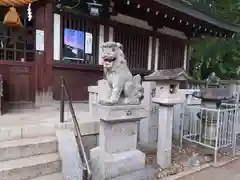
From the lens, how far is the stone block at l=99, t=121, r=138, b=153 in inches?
130

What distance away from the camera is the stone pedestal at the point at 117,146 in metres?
3.23

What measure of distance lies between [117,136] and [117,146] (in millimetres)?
173

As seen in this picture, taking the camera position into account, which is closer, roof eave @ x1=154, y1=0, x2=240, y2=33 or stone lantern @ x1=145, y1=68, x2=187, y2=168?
stone lantern @ x1=145, y1=68, x2=187, y2=168

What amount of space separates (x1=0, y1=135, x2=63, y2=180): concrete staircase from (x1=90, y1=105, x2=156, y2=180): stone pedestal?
2.11 feet

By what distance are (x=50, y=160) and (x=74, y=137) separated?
55 cm

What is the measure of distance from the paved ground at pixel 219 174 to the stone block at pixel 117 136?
1.16 meters

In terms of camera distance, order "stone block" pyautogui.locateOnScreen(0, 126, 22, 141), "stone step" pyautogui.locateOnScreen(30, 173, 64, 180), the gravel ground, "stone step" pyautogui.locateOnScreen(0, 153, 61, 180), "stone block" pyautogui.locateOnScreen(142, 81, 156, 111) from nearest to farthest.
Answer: "stone step" pyautogui.locateOnScreen(0, 153, 61, 180) < "stone step" pyautogui.locateOnScreen(30, 173, 64, 180) < "stone block" pyautogui.locateOnScreen(0, 126, 22, 141) < the gravel ground < "stone block" pyautogui.locateOnScreen(142, 81, 156, 111)

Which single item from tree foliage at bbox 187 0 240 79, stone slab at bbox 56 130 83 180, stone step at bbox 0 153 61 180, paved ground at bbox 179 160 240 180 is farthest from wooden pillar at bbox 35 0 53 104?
tree foliage at bbox 187 0 240 79

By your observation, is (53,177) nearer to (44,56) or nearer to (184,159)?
(184,159)

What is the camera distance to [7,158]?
3066mm

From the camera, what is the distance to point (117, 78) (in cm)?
327

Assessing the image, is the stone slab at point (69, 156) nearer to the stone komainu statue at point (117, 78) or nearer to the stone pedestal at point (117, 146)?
the stone pedestal at point (117, 146)

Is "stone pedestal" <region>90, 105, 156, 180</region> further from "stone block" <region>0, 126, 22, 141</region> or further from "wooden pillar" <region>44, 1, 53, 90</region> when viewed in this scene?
"wooden pillar" <region>44, 1, 53, 90</region>

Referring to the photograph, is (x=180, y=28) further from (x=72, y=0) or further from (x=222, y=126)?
(x=222, y=126)
